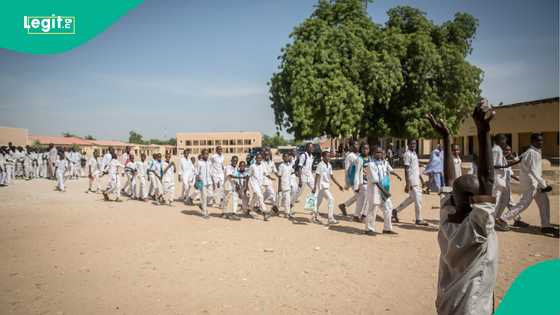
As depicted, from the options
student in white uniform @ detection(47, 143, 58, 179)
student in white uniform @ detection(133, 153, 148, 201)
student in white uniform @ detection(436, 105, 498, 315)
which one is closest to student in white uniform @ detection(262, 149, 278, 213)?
student in white uniform @ detection(133, 153, 148, 201)

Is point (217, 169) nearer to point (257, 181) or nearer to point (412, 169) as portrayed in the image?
point (257, 181)

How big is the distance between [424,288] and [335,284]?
1.08 metres

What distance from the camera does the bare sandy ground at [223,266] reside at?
400cm

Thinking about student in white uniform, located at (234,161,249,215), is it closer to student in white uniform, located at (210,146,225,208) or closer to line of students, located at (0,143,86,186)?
student in white uniform, located at (210,146,225,208)

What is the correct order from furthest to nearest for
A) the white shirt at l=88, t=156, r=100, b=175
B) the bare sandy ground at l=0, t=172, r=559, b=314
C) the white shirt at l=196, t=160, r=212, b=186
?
the white shirt at l=88, t=156, r=100, b=175, the white shirt at l=196, t=160, r=212, b=186, the bare sandy ground at l=0, t=172, r=559, b=314

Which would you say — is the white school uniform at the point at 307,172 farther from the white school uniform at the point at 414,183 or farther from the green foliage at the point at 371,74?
→ the green foliage at the point at 371,74

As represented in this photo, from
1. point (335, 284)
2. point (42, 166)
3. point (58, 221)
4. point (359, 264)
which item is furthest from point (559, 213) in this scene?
point (42, 166)

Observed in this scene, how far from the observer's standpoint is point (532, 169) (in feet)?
22.7

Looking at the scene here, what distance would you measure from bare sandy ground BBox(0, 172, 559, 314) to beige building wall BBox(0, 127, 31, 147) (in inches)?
1771

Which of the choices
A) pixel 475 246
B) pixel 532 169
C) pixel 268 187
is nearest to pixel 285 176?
pixel 268 187

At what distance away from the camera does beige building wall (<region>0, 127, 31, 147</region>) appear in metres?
44.4

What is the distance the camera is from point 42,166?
73.9ft

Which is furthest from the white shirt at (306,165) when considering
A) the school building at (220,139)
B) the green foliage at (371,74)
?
the school building at (220,139)

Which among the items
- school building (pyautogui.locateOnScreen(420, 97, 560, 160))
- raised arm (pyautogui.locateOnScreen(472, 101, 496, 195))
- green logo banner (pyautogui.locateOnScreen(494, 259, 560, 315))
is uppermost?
school building (pyautogui.locateOnScreen(420, 97, 560, 160))
